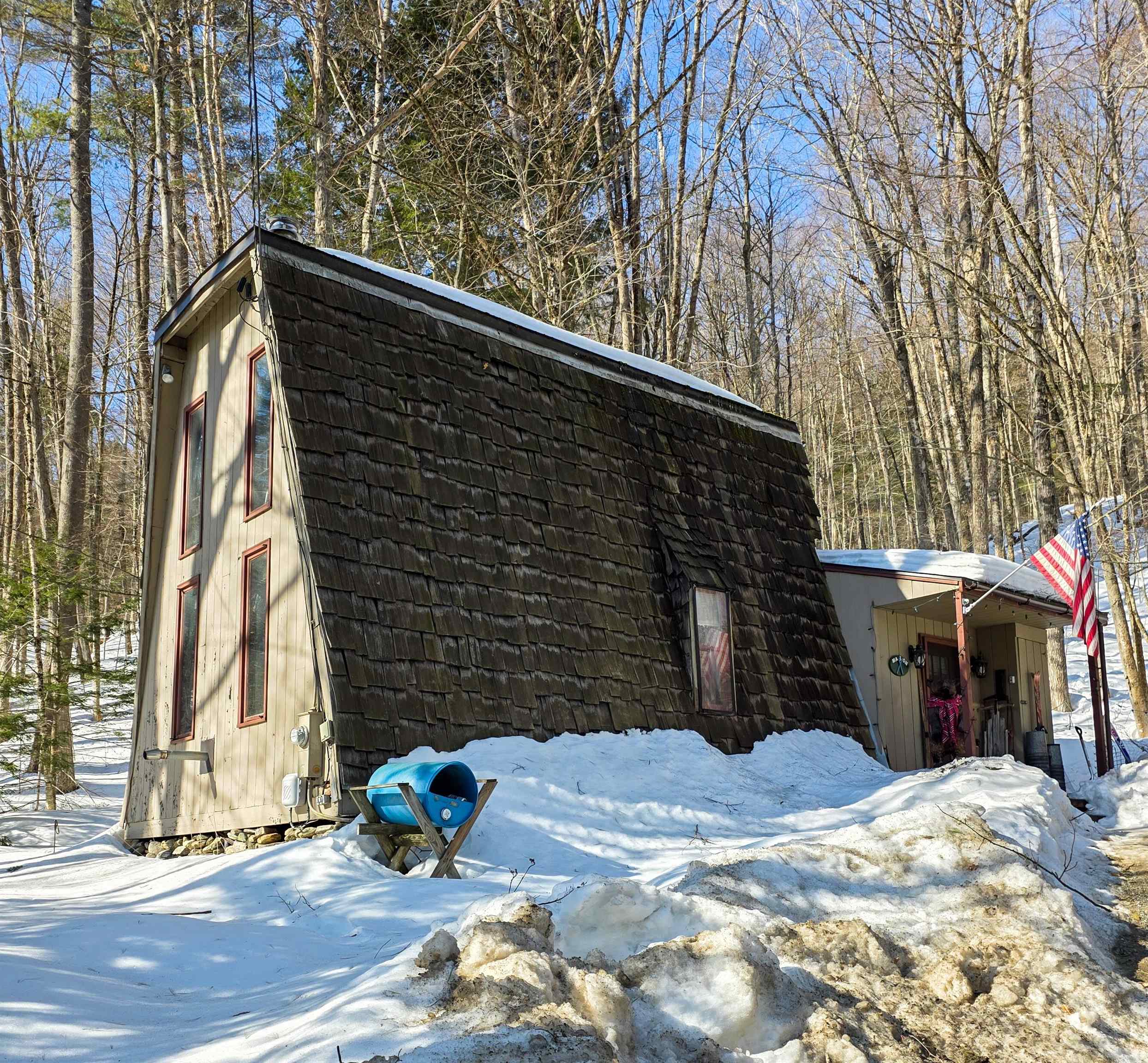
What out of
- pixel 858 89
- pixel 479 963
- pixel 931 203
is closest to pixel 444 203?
pixel 858 89

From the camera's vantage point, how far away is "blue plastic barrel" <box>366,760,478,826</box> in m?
6.86

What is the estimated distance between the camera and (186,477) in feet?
35.4

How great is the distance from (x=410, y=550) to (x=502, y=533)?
1088 mm

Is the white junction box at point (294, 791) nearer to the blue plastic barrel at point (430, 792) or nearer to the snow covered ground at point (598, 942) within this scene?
the snow covered ground at point (598, 942)

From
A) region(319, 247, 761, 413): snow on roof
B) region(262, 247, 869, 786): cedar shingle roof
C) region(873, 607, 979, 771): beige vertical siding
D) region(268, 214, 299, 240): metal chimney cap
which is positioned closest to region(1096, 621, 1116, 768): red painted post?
region(873, 607, 979, 771): beige vertical siding

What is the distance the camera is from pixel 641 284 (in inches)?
849

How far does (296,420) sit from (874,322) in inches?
930

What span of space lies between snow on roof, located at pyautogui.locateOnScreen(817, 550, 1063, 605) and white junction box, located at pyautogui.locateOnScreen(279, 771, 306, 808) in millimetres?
8097

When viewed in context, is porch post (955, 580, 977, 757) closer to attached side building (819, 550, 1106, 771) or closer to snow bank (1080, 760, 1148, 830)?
attached side building (819, 550, 1106, 771)

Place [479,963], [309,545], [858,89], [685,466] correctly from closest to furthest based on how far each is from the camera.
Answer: [479,963]
[309,545]
[685,466]
[858,89]

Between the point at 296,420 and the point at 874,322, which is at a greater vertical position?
the point at 874,322

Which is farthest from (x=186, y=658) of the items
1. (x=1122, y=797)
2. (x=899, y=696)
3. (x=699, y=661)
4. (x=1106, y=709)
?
(x=1106, y=709)

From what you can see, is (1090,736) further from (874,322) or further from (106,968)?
(106,968)

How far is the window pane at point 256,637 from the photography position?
28.9 feet
